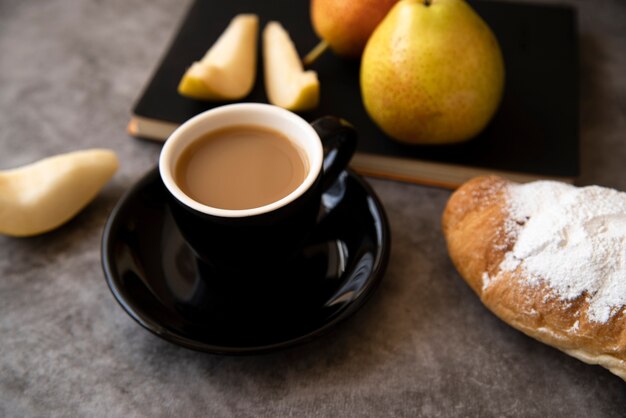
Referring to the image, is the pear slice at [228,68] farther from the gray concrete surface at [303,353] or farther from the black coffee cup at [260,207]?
the black coffee cup at [260,207]

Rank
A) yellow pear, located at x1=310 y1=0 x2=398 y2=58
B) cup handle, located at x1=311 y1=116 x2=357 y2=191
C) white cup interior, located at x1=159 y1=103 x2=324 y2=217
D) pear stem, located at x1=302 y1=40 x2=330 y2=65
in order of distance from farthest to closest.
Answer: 1. pear stem, located at x1=302 y1=40 x2=330 y2=65
2. yellow pear, located at x1=310 y1=0 x2=398 y2=58
3. cup handle, located at x1=311 y1=116 x2=357 y2=191
4. white cup interior, located at x1=159 y1=103 x2=324 y2=217

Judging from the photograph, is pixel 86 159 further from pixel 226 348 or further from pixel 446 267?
pixel 446 267

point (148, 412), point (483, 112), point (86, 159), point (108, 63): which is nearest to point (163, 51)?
point (108, 63)

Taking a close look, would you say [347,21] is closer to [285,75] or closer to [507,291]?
[285,75]

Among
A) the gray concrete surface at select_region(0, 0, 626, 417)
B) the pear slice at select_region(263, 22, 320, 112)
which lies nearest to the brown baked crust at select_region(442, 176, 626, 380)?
the gray concrete surface at select_region(0, 0, 626, 417)

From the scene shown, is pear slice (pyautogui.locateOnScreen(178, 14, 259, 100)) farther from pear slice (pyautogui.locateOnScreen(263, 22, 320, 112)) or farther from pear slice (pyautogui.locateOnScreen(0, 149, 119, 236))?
pear slice (pyautogui.locateOnScreen(0, 149, 119, 236))

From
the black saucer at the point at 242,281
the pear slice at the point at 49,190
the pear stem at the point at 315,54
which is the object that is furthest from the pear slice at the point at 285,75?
the pear slice at the point at 49,190
